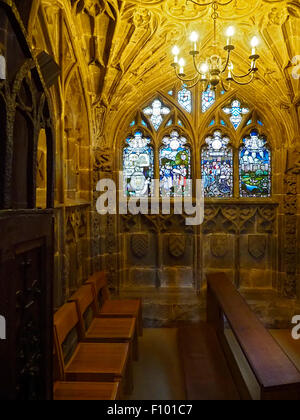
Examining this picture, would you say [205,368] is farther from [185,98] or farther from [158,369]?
[185,98]

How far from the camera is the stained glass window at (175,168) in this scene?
6168 millimetres

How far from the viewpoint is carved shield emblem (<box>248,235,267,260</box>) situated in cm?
614

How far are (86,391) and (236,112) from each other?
16.9ft

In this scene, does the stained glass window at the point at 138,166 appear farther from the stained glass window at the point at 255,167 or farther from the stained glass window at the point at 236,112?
the stained glass window at the point at 255,167

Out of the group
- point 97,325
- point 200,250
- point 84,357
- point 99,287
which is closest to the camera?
point 84,357

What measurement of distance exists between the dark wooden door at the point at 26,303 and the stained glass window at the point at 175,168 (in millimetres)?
4484

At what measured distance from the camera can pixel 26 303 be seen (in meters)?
1.58

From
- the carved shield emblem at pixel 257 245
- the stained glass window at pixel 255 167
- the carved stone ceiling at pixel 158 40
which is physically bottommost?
the carved shield emblem at pixel 257 245

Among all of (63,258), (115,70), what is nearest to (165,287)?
(63,258)

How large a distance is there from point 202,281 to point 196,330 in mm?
1432

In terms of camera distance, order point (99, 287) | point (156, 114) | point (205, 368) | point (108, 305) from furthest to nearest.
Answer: point (156, 114) → point (108, 305) → point (99, 287) → point (205, 368)

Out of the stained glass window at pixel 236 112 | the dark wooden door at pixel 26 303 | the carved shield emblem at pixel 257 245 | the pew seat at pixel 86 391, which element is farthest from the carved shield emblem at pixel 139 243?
the dark wooden door at pixel 26 303

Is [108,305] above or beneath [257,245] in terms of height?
beneath

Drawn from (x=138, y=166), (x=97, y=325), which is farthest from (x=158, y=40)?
(x=97, y=325)
